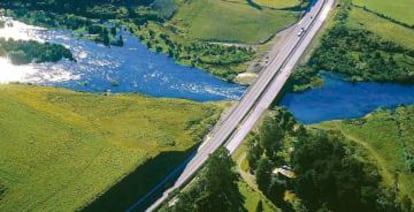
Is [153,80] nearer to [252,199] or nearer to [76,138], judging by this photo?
[76,138]

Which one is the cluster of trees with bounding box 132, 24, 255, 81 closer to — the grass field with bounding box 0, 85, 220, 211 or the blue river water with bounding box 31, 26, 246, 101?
the blue river water with bounding box 31, 26, 246, 101

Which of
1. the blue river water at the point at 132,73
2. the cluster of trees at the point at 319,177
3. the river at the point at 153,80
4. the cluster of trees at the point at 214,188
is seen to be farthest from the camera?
the blue river water at the point at 132,73

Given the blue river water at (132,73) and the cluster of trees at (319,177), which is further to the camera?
the blue river water at (132,73)

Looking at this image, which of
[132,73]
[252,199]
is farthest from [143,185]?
[132,73]

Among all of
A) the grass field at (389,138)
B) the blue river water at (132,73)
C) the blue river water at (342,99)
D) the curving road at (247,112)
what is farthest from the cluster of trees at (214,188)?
the blue river water at (132,73)

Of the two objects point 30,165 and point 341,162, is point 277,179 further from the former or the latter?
point 30,165

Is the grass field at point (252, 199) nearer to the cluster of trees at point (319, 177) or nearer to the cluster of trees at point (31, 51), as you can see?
the cluster of trees at point (319, 177)
